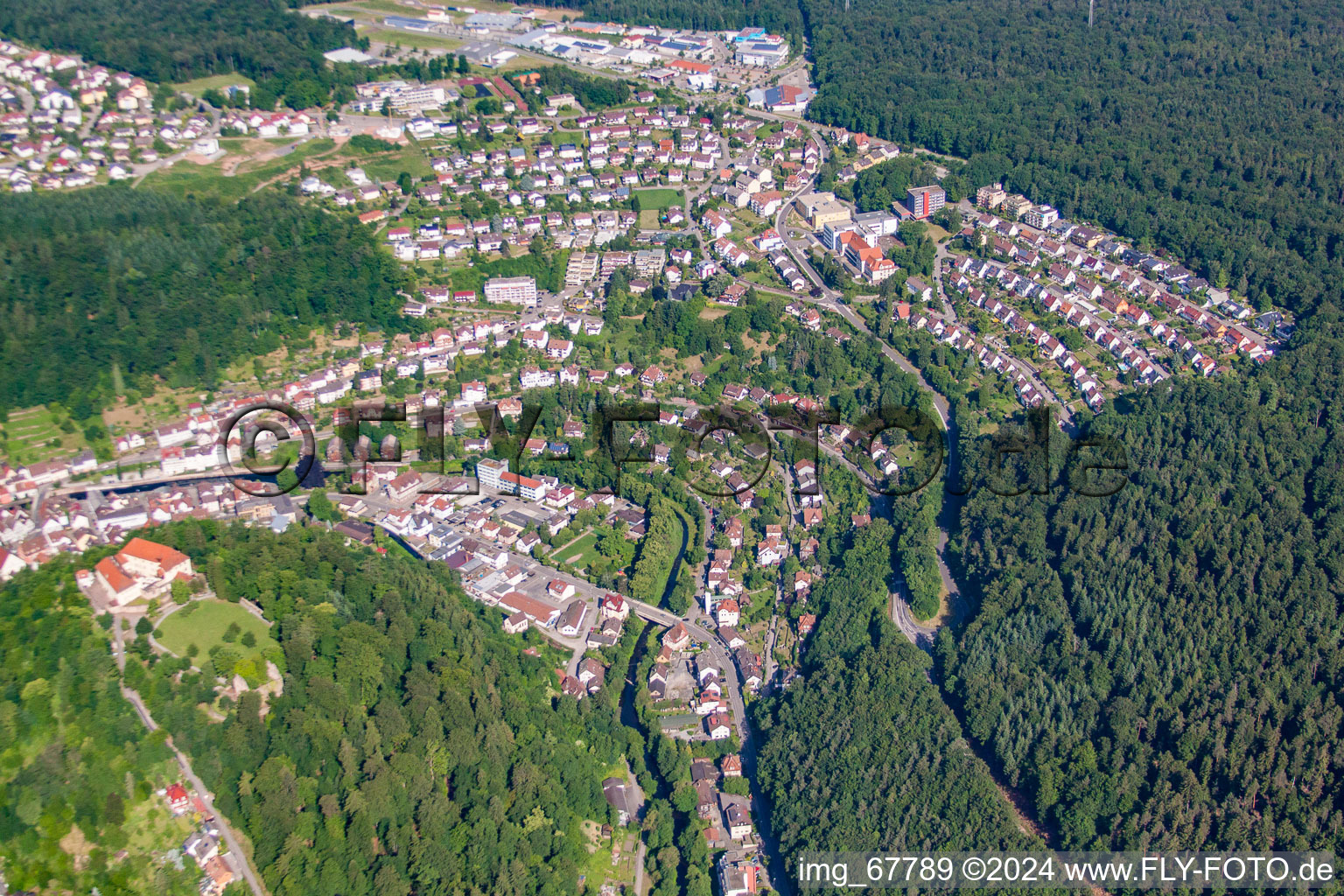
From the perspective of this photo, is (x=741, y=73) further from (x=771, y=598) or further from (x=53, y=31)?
(x=771, y=598)

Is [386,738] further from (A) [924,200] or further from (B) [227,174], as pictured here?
(A) [924,200]

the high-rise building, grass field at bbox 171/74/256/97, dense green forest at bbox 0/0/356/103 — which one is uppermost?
dense green forest at bbox 0/0/356/103

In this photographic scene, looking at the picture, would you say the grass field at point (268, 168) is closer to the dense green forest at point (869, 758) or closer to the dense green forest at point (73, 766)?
the dense green forest at point (73, 766)

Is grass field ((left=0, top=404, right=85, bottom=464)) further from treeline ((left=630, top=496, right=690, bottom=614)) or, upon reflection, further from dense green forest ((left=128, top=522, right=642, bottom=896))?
treeline ((left=630, top=496, right=690, bottom=614))

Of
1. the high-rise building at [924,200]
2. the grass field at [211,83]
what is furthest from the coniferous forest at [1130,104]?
the grass field at [211,83]

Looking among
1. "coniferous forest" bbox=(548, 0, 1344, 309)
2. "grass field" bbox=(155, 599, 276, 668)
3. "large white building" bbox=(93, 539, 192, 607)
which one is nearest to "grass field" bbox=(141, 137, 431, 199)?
"coniferous forest" bbox=(548, 0, 1344, 309)
